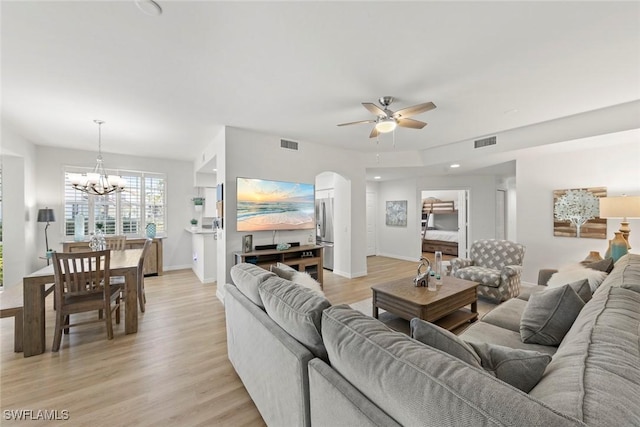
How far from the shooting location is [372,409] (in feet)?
2.81

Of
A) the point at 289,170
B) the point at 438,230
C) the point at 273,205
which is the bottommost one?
the point at 438,230

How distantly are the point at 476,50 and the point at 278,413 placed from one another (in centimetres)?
294

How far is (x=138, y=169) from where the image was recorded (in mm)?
5793

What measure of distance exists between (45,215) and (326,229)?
17.5 feet

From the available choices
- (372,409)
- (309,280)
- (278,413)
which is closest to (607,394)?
(372,409)

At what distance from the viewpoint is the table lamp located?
3162 mm

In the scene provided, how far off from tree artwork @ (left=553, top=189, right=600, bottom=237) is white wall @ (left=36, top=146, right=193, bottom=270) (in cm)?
749

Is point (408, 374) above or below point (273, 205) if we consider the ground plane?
below

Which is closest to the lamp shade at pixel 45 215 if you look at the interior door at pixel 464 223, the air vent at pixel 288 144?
the air vent at pixel 288 144

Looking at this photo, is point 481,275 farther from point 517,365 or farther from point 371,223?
point 371,223

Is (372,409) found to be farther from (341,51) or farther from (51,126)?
(51,126)

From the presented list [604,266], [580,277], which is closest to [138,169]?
[580,277]

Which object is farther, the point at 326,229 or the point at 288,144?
the point at 326,229

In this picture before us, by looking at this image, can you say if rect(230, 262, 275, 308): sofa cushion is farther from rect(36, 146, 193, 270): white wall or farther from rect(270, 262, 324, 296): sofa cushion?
rect(36, 146, 193, 270): white wall
